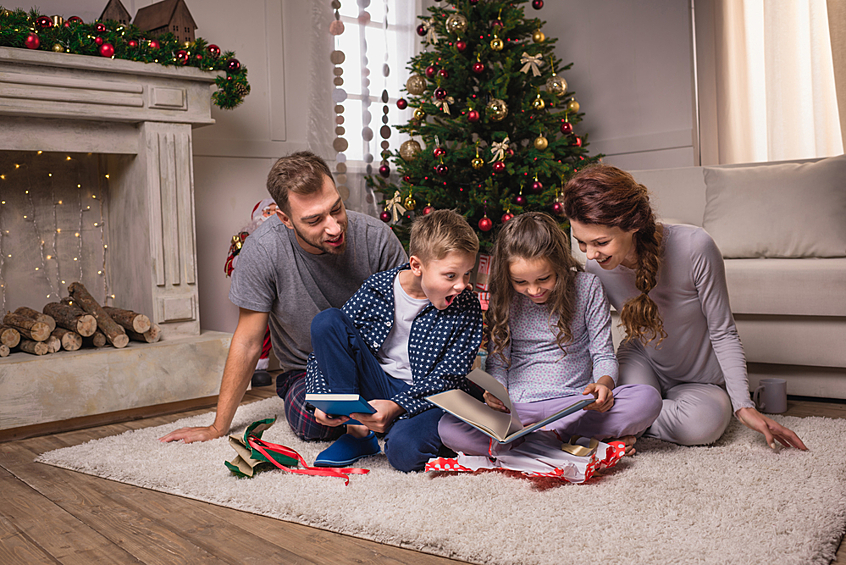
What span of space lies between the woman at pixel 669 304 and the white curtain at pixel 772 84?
2.03 meters

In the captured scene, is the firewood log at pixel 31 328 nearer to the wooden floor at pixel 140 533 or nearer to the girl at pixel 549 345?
the wooden floor at pixel 140 533

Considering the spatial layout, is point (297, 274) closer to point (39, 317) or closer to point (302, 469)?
point (302, 469)

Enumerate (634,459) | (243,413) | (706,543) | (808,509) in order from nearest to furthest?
(706,543) < (808,509) < (634,459) < (243,413)

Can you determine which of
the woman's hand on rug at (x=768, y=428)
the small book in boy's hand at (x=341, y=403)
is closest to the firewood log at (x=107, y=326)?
the small book in boy's hand at (x=341, y=403)

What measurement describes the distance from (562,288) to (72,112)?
1894mm

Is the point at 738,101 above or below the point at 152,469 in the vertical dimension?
above

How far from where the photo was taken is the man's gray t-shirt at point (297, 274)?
1.89 metres

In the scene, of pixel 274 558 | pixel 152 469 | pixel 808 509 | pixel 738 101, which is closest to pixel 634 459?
pixel 808 509

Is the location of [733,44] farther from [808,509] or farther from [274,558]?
[274,558]

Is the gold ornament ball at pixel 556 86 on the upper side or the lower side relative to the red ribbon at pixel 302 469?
upper

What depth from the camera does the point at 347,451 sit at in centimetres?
167

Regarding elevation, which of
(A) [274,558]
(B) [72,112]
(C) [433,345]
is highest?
(B) [72,112]

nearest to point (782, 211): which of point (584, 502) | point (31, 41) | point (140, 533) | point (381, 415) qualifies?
point (584, 502)

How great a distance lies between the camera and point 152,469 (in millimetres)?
1646
